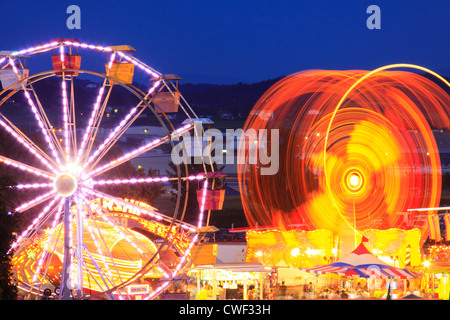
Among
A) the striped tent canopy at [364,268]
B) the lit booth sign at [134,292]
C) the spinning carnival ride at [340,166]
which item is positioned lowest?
the lit booth sign at [134,292]

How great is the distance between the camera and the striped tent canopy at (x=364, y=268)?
66.3 ft

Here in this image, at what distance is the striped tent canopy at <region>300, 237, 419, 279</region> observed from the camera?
2020 centimetres

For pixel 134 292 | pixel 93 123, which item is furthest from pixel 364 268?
pixel 93 123

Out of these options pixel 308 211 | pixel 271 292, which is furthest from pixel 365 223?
pixel 271 292

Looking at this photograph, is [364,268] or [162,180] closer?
[364,268]

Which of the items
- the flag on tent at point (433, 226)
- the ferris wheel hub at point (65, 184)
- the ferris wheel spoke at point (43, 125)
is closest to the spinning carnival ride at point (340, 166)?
the flag on tent at point (433, 226)

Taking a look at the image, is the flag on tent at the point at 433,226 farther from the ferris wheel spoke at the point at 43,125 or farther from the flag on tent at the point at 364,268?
the ferris wheel spoke at the point at 43,125

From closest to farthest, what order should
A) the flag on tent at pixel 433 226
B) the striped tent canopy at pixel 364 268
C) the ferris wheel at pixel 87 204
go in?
the ferris wheel at pixel 87 204
the striped tent canopy at pixel 364 268
the flag on tent at pixel 433 226

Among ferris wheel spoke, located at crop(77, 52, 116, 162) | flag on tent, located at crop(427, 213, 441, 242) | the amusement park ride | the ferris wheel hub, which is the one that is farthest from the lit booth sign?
flag on tent, located at crop(427, 213, 441, 242)

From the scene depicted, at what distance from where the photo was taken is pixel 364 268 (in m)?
20.4

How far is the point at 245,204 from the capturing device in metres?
55.2

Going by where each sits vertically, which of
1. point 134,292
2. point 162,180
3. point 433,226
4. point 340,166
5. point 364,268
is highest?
point 340,166

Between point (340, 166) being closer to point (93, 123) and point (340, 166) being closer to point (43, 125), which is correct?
point (93, 123)

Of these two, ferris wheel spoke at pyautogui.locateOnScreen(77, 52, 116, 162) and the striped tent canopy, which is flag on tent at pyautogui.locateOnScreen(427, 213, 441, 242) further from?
ferris wheel spoke at pyautogui.locateOnScreen(77, 52, 116, 162)
